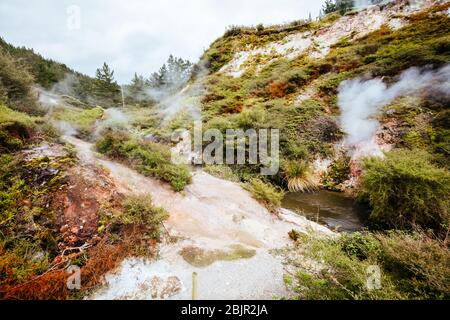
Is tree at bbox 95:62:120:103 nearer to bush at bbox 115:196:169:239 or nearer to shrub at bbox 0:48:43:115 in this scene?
shrub at bbox 0:48:43:115

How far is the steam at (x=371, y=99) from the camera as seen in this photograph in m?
10.1

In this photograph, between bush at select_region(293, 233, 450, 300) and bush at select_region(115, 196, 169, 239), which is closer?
bush at select_region(293, 233, 450, 300)

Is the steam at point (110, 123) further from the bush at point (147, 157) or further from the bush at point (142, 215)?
the bush at point (142, 215)

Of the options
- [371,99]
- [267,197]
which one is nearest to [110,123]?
[267,197]

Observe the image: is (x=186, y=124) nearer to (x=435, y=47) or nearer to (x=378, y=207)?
(x=378, y=207)

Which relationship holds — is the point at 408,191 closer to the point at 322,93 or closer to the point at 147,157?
the point at 147,157

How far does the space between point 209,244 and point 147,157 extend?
4340mm

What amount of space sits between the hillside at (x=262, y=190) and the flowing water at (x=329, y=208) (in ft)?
0.27

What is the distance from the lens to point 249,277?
4105 mm

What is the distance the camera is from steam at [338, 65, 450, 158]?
10148mm

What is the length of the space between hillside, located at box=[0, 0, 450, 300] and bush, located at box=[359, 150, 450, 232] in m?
0.04

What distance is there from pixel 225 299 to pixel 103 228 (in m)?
2.99

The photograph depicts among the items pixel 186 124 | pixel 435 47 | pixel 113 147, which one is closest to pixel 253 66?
pixel 186 124


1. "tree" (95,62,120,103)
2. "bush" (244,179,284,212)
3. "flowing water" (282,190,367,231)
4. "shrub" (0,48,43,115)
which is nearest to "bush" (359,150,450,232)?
"flowing water" (282,190,367,231)
